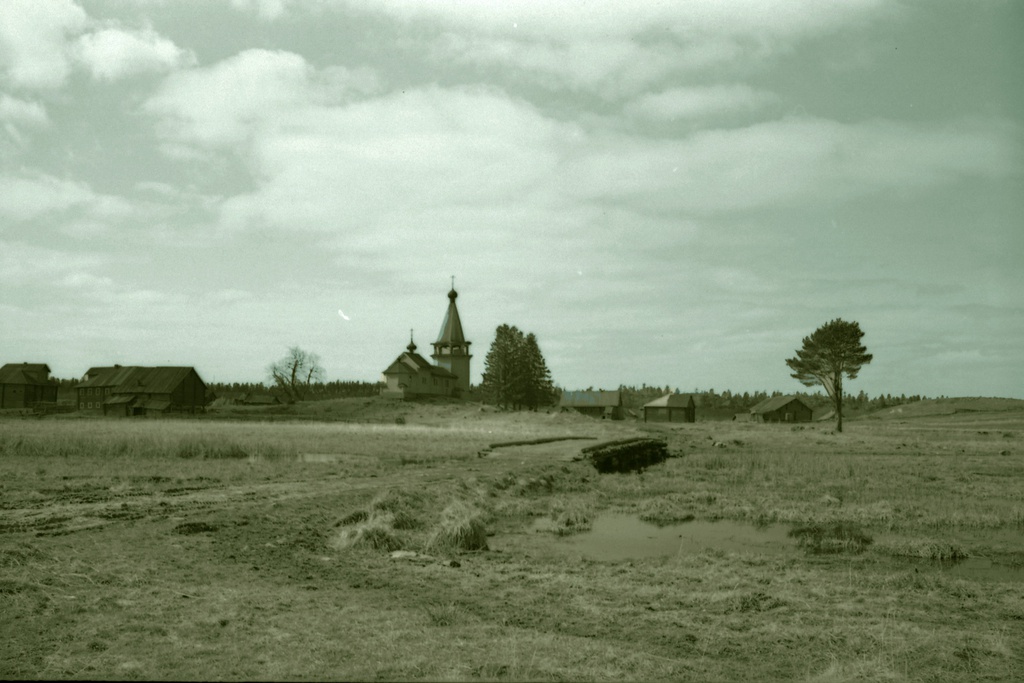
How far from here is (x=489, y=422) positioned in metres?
66.5

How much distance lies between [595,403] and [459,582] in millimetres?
94269

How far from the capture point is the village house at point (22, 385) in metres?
94.2

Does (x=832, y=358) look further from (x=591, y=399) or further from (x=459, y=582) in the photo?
(x=459, y=582)

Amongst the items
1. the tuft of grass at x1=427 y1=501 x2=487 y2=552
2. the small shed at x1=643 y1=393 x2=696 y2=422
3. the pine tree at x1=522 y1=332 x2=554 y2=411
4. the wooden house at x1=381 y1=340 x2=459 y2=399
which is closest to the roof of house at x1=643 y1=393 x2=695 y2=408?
the small shed at x1=643 y1=393 x2=696 y2=422

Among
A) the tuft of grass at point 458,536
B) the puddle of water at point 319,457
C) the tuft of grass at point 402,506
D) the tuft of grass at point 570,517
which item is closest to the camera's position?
the tuft of grass at point 458,536

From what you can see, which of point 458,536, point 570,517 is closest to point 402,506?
point 458,536

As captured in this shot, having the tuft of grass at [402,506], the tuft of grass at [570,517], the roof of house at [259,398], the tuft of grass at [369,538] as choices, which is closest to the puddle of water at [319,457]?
the tuft of grass at [402,506]

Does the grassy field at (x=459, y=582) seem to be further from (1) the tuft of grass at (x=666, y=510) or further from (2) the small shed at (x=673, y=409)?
(2) the small shed at (x=673, y=409)

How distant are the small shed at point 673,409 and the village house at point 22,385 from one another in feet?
251

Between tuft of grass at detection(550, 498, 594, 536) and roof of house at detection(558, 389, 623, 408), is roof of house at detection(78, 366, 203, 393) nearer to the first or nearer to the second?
roof of house at detection(558, 389, 623, 408)

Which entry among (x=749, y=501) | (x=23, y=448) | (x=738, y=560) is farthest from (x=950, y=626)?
(x=23, y=448)

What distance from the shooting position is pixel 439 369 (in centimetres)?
9888

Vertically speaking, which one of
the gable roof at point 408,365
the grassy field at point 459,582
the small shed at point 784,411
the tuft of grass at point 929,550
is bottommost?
the tuft of grass at point 929,550

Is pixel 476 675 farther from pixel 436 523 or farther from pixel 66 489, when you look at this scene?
pixel 66 489
